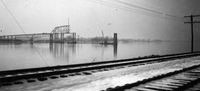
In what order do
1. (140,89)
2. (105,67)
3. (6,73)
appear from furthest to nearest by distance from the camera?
(105,67), (6,73), (140,89)

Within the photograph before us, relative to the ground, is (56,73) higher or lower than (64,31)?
lower

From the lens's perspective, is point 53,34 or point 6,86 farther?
point 53,34

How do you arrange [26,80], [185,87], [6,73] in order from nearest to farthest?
[185,87] → [26,80] → [6,73]

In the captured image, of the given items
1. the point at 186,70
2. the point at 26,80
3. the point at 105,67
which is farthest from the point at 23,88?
the point at 186,70

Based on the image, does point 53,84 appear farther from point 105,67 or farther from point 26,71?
point 105,67

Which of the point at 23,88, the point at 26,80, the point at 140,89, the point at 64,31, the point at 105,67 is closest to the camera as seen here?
the point at 140,89

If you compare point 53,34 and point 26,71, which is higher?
point 53,34

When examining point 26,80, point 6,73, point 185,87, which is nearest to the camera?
point 185,87

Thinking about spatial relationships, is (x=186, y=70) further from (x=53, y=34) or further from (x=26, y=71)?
(x=53, y=34)

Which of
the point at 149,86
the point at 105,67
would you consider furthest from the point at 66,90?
the point at 105,67
